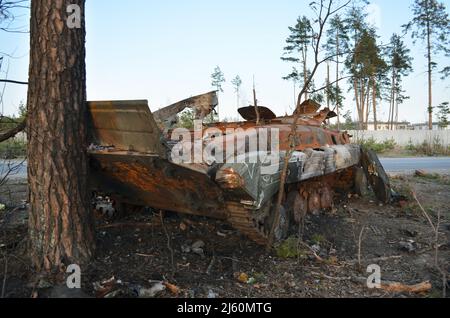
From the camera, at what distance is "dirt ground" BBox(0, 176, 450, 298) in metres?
3.58

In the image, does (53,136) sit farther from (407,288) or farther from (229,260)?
(407,288)

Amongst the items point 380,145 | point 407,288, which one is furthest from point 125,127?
point 380,145

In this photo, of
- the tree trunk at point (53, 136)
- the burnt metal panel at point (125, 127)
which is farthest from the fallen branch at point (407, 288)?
the tree trunk at point (53, 136)

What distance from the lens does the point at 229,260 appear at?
438 cm

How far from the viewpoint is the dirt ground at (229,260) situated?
3.58 meters

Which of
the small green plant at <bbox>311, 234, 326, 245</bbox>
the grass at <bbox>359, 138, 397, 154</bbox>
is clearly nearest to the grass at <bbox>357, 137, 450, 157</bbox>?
the grass at <bbox>359, 138, 397, 154</bbox>

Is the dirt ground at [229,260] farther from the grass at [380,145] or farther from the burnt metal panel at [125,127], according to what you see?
the grass at [380,145]

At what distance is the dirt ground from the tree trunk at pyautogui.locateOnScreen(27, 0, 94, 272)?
0.28m

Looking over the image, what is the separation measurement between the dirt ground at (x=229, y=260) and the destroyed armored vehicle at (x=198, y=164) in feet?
1.27

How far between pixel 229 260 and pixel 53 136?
2.11 metres

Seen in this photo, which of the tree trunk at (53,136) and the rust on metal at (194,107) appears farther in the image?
the rust on metal at (194,107)

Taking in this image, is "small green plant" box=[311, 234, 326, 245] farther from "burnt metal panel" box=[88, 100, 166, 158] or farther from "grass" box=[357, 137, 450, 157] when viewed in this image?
"grass" box=[357, 137, 450, 157]
